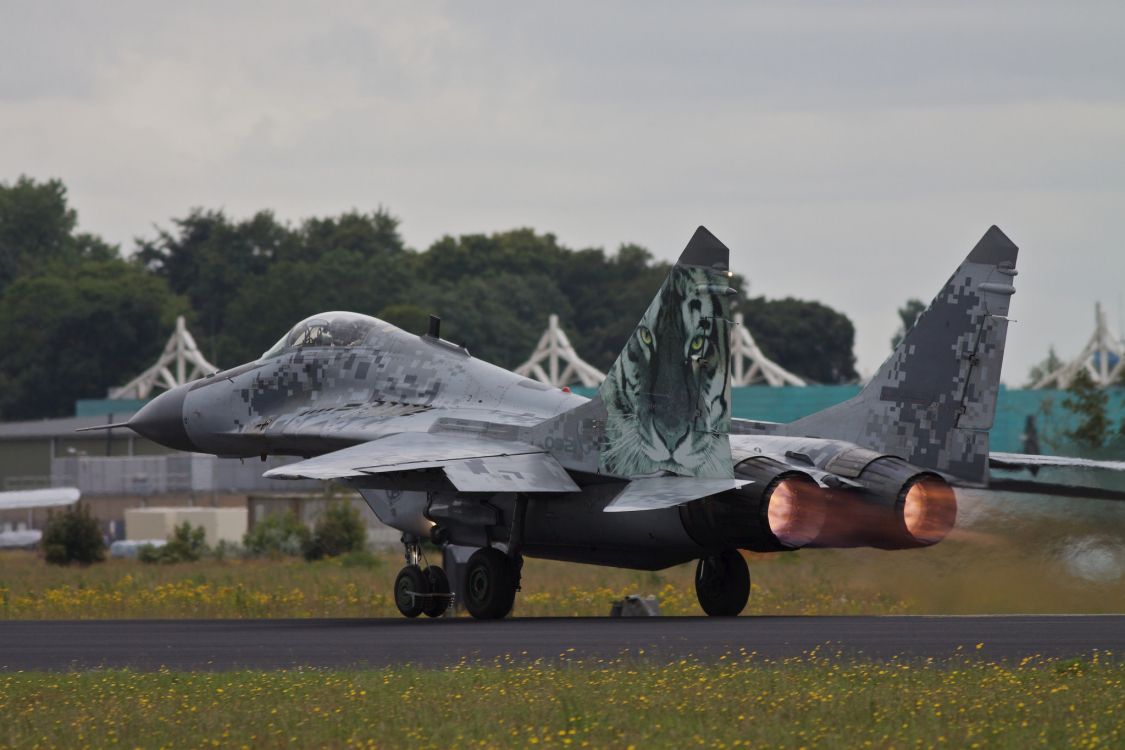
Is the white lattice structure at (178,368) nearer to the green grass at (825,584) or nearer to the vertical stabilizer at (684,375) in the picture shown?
the green grass at (825,584)

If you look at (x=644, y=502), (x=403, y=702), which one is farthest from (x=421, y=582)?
(x=403, y=702)

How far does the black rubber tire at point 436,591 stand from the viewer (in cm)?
2241

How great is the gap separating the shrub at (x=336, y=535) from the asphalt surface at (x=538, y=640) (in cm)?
2396

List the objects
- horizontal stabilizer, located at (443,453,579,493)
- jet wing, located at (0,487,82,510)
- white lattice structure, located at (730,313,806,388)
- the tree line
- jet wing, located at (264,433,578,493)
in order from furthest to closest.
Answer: the tree line, white lattice structure, located at (730,313,806,388), jet wing, located at (0,487,82,510), horizontal stabilizer, located at (443,453,579,493), jet wing, located at (264,433,578,493)

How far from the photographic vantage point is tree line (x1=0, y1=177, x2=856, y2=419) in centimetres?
10356

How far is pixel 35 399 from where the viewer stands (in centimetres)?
10319

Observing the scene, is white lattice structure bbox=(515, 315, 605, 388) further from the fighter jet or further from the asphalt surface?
the asphalt surface

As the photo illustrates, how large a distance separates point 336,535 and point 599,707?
34.3 m

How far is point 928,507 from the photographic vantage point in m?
19.9

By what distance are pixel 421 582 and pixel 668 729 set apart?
38.9ft

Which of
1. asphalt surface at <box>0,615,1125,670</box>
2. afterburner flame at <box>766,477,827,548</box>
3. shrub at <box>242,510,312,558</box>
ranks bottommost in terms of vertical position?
shrub at <box>242,510,312,558</box>

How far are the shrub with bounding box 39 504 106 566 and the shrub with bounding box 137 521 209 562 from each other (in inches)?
48.8

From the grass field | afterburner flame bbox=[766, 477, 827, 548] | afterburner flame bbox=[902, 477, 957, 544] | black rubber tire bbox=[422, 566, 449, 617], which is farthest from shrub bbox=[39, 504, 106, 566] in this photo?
afterburner flame bbox=[902, 477, 957, 544]

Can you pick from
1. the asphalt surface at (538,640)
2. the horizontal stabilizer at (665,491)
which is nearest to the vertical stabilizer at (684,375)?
the horizontal stabilizer at (665,491)
